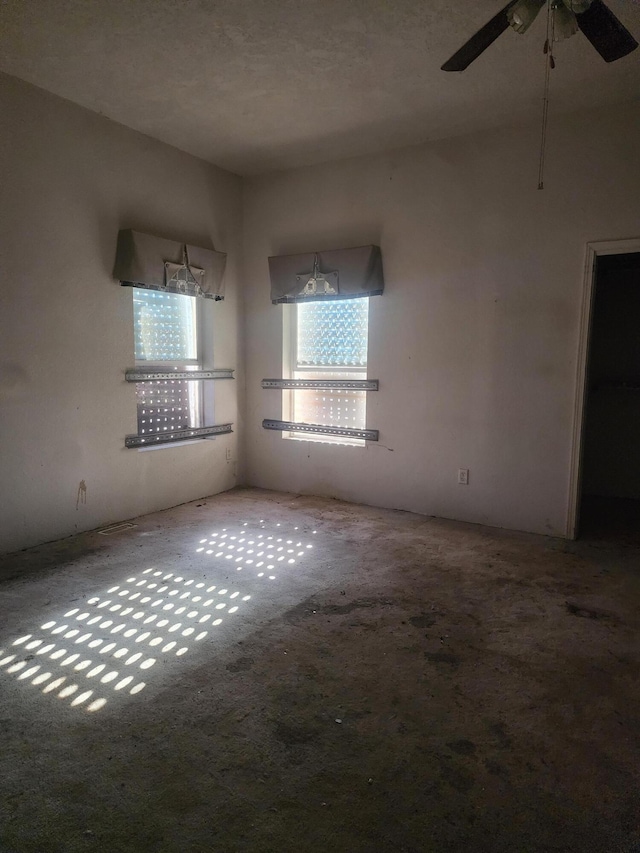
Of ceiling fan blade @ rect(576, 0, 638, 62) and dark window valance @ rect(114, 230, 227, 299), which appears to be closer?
ceiling fan blade @ rect(576, 0, 638, 62)

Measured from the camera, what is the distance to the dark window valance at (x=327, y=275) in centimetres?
402

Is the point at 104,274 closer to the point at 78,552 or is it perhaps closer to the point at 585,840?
the point at 78,552

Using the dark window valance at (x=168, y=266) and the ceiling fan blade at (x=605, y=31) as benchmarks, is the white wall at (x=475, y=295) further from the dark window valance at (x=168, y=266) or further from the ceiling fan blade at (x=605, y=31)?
the ceiling fan blade at (x=605, y=31)

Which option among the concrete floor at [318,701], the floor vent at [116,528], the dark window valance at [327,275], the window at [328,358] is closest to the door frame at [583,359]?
the concrete floor at [318,701]

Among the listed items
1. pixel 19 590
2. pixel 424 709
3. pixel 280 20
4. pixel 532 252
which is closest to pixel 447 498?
pixel 532 252

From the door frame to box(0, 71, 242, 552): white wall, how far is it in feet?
9.62

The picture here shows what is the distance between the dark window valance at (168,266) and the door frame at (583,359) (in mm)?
2731

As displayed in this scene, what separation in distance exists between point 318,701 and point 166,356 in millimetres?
3012

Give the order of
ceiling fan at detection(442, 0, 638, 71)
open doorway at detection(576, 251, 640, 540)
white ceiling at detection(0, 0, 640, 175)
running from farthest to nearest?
open doorway at detection(576, 251, 640, 540)
white ceiling at detection(0, 0, 640, 175)
ceiling fan at detection(442, 0, 638, 71)

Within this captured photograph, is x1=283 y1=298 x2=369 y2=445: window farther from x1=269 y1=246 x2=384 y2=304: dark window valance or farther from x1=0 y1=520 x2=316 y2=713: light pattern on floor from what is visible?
x1=0 y1=520 x2=316 y2=713: light pattern on floor

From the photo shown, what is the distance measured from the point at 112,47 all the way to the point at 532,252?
273 centimetres

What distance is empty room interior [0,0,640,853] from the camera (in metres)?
1.57

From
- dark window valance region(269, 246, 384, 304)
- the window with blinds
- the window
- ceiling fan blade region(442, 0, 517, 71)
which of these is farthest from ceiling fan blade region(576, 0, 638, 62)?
the window with blinds

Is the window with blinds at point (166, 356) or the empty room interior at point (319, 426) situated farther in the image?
the window with blinds at point (166, 356)
